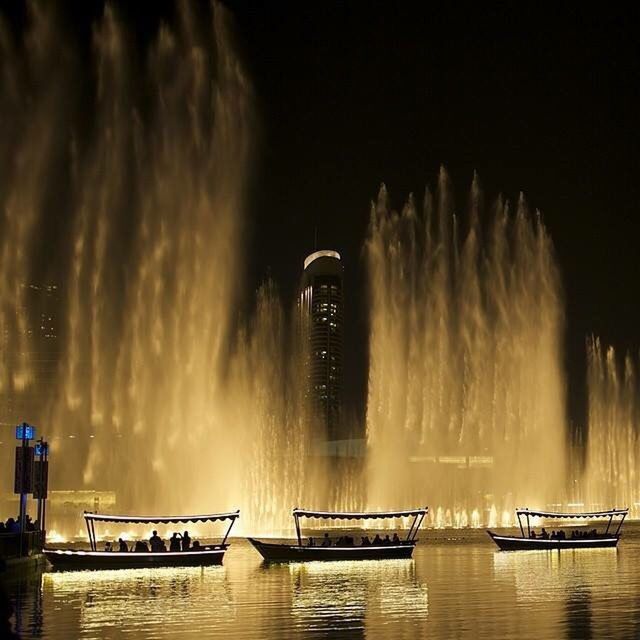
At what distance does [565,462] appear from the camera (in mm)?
61625

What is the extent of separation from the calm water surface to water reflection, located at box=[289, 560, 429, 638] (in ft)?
0.09

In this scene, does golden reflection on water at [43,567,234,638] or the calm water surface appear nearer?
the calm water surface

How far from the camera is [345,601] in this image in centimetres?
2216

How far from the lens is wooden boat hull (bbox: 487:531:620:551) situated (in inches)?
1585

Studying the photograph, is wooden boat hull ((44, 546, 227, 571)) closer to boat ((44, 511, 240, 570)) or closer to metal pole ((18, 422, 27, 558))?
boat ((44, 511, 240, 570))

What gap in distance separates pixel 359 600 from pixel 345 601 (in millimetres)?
340

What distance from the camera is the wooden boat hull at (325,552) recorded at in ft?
114

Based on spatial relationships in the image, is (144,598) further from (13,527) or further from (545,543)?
(545,543)

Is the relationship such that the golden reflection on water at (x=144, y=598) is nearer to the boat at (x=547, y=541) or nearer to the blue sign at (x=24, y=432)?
the blue sign at (x=24, y=432)

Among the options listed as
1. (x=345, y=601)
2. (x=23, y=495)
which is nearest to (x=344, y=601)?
(x=345, y=601)

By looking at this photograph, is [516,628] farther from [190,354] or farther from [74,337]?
[74,337]

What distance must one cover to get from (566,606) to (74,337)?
120ft

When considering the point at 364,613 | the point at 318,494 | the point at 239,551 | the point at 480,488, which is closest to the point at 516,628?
the point at 364,613

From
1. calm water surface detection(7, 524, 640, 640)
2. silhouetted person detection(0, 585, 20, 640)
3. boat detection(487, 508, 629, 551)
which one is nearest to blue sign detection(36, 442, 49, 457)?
calm water surface detection(7, 524, 640, 640)
